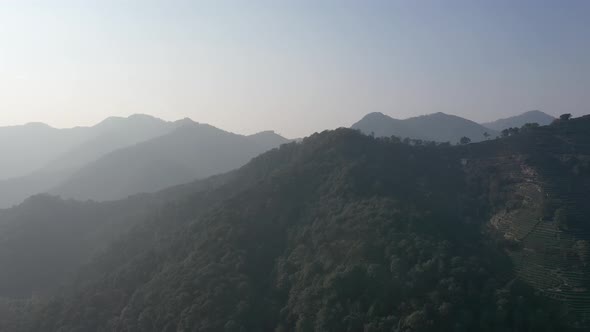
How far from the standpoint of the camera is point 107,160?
411ft

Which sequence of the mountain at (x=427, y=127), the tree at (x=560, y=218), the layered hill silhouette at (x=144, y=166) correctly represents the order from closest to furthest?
the tree at (x=560, y=218) < the layered hill silhouette at (x=144, y=166) < the mountain at (x=427, y=127)

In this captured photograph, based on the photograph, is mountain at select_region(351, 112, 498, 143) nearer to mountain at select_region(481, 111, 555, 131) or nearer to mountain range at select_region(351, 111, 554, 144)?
mountain range at select_region(351, 111, 554, 144)

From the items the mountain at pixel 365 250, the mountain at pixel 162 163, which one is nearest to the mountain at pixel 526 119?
the mountain at pixel 162 163

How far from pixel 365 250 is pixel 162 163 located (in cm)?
9942

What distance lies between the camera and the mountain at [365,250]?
2922 centimetres

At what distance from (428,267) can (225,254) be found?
62.1ft

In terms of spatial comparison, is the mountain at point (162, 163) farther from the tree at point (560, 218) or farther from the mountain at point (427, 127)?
the tree at point (560, 218)

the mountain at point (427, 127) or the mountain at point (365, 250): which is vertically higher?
the mountain at point (427, 127)

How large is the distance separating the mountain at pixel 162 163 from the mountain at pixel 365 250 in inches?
2112

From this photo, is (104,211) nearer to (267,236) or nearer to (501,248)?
(267,236)

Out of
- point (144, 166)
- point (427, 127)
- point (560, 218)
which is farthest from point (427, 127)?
point (560, 218)

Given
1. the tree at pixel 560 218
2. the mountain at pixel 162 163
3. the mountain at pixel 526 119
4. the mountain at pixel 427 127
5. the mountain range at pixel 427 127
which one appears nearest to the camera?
the tree at pixel 560 218

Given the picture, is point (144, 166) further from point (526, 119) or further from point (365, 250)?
point (526, 119)

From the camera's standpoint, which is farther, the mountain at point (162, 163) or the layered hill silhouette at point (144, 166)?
the layered hill silhouette at point (144, 166)
